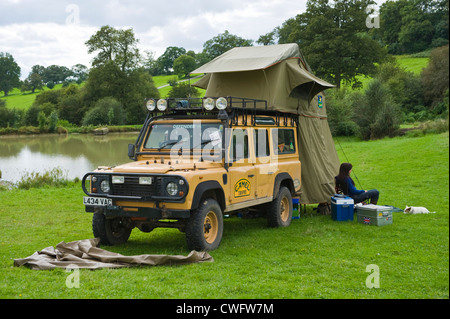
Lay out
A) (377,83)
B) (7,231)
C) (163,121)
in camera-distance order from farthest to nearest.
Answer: (377,83) → (7,231) → (163,121)

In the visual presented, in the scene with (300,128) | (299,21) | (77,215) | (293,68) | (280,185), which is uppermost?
(299,21)

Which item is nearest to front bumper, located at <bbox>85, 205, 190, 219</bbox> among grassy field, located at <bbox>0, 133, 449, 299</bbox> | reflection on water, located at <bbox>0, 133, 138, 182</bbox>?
grassy field, located at <bbox>0, 133, 449, 299</bbox>

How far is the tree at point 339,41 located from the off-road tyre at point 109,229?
4248 centimetres

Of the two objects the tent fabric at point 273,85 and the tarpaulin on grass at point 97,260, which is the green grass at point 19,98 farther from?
the tarpaulin on grass at point 97,260

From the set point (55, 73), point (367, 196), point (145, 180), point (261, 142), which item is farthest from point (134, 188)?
point (55, 73)

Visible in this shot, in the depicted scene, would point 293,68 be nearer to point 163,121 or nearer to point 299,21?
point 163,121

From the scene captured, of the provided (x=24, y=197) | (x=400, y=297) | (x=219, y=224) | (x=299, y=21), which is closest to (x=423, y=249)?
(x=400, y=297)

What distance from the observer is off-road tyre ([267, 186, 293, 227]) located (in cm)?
1018

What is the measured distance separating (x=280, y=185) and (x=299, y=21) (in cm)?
4504

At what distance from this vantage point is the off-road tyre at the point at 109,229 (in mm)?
8320

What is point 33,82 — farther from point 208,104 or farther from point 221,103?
point 221,103

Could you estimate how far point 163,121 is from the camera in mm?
9406

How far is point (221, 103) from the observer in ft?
28.5

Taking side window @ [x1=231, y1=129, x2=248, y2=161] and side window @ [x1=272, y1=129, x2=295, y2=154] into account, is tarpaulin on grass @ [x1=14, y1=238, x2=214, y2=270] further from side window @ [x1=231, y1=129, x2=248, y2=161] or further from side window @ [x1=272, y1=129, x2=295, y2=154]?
side window @ [x1=272, y1=129, x2=295, y2=154]
